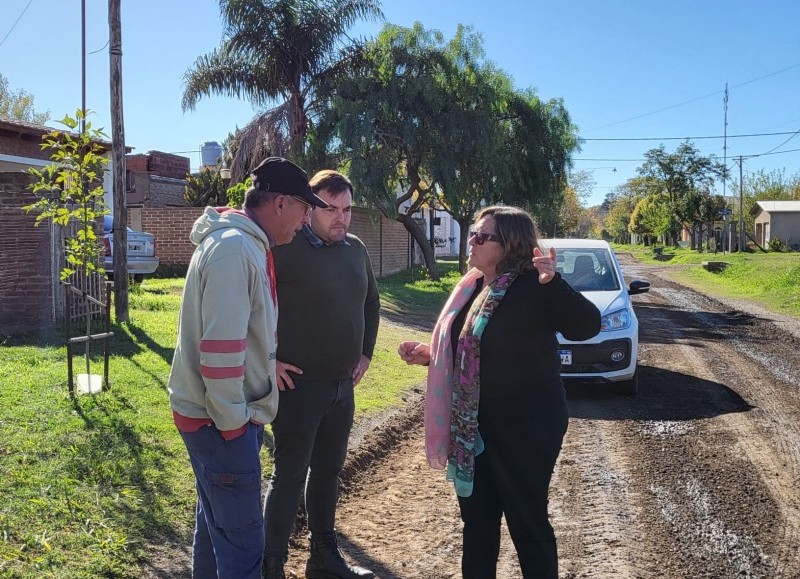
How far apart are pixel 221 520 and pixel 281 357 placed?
3.55 ft

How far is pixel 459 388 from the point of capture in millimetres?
3232

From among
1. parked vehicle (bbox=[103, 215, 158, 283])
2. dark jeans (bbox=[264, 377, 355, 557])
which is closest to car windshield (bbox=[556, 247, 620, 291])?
dark jeans (bbox=[264, 377, 355, 557])

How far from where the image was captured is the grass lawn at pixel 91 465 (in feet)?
12.6

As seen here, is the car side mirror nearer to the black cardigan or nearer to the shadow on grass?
the shadow on grass

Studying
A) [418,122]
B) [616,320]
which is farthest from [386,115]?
[616,320]

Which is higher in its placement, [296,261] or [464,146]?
[464,146]

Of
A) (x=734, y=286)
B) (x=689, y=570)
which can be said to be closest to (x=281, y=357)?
(x=689, y=570)

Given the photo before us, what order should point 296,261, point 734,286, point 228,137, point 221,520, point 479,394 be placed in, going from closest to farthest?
point 221,520 < point 479,394 < point 296,261 < point 228,137 < point 734,286

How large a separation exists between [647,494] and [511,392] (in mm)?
2594

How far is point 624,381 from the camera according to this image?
28.0 ft

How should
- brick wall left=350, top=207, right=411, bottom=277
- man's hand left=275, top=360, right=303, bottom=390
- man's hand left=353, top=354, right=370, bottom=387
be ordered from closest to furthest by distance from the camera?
man's hand left=275, top=360, right=303, bottom=390 < man's hand left=353, top=354, right=370, bottom=387 < brick wall left=350, top=207, right=411, bottom=277

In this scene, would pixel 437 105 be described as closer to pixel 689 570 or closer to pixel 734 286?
pixel 734 286

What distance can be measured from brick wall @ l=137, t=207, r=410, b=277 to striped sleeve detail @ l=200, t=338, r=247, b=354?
18174mm

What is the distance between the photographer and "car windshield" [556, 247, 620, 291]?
30.8ft
